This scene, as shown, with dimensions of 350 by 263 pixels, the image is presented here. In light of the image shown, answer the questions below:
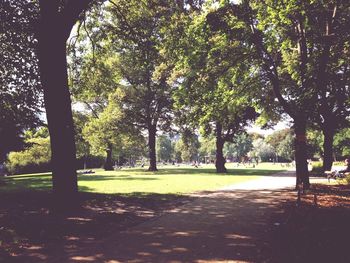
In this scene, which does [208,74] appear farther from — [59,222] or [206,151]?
[206,151]

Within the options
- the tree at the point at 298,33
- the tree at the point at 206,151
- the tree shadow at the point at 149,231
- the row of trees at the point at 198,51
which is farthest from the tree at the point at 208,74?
the tree at the point at 206,151

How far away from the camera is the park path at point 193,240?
21.3ft

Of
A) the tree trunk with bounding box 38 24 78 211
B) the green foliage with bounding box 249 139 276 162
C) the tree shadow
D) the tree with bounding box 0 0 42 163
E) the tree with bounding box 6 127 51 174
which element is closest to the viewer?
the tree shadow

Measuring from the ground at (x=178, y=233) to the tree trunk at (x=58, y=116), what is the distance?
0.83 metres

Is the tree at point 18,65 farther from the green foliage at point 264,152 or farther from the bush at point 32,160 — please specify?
the green foliage at point 264,152

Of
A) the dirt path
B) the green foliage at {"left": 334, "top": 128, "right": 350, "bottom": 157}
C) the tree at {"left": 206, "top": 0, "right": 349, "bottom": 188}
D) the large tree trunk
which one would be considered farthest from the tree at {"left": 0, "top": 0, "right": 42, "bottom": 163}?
the green foliage at {"left": 334, "top": 128, "right": 350, "bottom": 157}

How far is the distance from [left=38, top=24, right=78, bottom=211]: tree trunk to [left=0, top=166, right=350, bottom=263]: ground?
83 centimetres

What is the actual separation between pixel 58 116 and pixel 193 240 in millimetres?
6208

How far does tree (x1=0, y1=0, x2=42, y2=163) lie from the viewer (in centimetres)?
1493

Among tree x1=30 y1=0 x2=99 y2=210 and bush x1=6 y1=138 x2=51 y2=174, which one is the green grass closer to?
tree x1=30 y1=0 x2=99 y2=210

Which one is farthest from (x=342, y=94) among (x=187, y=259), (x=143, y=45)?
(x=187, y=259)

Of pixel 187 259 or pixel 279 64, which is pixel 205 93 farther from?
pixel 187 259

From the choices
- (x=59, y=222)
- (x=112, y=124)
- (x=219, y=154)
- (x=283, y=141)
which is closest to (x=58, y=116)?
(x=59, y=222)

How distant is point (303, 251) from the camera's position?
627cm
